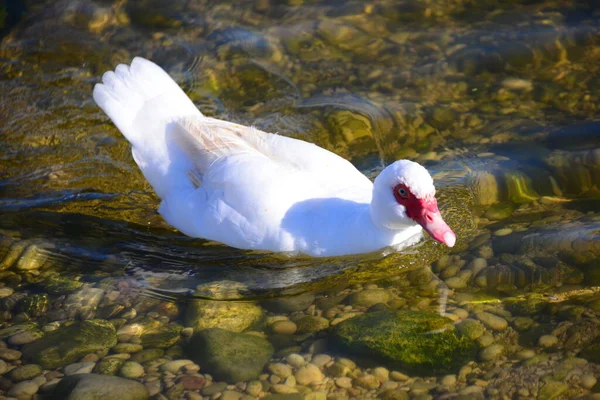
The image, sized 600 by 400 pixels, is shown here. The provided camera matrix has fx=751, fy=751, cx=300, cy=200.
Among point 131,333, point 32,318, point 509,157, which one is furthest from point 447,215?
point 32,318

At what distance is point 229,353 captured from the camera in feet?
16.8

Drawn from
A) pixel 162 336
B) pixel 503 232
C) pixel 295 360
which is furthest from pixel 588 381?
pixel 162 336

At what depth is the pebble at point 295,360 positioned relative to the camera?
5059mm

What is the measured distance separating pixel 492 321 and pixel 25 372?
3.22 metres

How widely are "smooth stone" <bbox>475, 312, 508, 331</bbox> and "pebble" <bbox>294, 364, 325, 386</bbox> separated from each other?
1.22 meters

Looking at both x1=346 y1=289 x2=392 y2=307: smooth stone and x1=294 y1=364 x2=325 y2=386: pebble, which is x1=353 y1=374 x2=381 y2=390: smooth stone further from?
x1=346 y1=289 x2=392 y2=307: smooth stone

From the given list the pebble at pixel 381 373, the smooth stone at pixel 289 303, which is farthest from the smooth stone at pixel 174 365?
the pebble at pixel 381 373

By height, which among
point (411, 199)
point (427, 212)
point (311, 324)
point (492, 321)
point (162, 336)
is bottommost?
point (492, 321)

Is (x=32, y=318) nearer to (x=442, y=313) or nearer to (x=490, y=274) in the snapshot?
(x=442, y=313)

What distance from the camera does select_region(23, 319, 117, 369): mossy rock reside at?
516 cm

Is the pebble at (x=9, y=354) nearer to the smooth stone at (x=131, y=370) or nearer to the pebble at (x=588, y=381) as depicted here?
the smooth stone at (x=131, y=370)

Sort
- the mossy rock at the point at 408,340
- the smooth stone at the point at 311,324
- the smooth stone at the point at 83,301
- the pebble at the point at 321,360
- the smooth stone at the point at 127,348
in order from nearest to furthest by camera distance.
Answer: the mossy rock at the point at 408,340, the pebble at the point at 321,360, the smooth stone at the point at 127,348, the smooth stone at the point at 311,324, the smooth stone at the point at 83,301

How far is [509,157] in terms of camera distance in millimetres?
7023

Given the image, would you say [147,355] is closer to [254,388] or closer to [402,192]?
[254,388]
